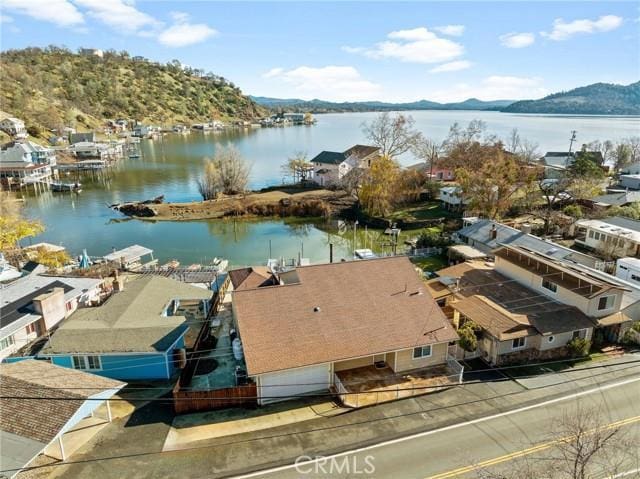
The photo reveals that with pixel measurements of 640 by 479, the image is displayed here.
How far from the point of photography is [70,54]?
17588cm

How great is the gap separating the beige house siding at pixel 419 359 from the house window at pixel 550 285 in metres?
8.78

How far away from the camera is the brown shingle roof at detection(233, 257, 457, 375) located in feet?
60.7

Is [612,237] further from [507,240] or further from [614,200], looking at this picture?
[614,200]

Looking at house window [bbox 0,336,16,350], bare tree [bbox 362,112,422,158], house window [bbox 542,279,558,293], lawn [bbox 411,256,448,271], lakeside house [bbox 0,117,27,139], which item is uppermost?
lakeside house [bbox 0,117,27,139]

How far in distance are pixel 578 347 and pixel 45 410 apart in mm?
24385

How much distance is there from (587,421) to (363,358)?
9600 mm

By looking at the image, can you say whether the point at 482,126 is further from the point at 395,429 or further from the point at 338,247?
the point at 395,429

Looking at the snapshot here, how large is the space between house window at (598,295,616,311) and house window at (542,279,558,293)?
7.35 ft

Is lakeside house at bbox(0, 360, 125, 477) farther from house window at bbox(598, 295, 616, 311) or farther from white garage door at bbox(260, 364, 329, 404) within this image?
house window at bbox(598, 295, 616, 311)

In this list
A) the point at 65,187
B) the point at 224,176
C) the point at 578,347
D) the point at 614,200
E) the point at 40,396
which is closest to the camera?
the point at 40,396

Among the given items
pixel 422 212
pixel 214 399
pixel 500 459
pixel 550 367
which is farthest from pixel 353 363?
pixel 422 212

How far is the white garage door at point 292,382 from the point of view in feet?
59.5

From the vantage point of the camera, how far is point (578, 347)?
21.6 metres

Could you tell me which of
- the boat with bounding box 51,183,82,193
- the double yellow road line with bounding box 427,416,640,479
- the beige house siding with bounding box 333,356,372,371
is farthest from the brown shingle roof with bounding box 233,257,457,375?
the boat with bounding box 51,183,82,193
